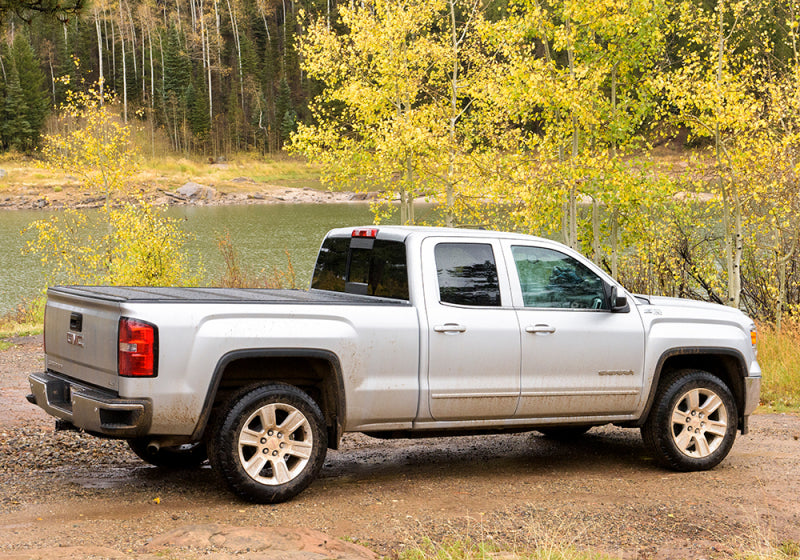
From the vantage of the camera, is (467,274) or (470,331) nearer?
(470,331)

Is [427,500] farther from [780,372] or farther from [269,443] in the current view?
[780,372]

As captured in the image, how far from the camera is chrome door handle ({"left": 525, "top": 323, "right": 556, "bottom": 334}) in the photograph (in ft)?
22.4

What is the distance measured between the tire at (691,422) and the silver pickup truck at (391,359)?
17 millimetres

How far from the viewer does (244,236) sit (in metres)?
44.6

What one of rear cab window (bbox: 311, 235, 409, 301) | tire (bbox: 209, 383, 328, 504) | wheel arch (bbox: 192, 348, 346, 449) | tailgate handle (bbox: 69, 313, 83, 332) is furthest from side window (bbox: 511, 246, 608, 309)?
tailgate handle (bbox: 69, 313, 83, 332)

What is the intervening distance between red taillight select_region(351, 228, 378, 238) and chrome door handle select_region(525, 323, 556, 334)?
1405mm

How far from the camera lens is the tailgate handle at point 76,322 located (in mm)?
6059

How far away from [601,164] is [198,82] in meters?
99.2

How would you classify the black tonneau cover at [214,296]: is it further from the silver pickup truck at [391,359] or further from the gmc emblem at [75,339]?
the gmc emblem at [75,339]

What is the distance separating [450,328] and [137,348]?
2.24 metres

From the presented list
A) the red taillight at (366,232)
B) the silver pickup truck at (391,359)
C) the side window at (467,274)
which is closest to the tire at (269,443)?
the silver pickup truck at (391,359)

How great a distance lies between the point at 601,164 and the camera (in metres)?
15.0

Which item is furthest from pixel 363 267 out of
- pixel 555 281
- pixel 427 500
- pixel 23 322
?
pixel 23 322

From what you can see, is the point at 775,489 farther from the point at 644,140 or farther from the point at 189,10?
the point at 189,10
